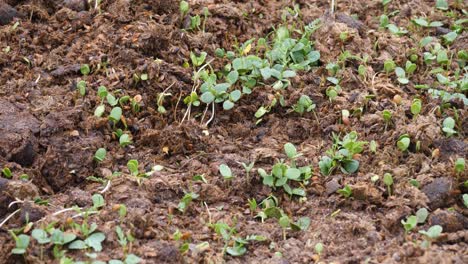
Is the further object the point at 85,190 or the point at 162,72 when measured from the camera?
the point at 162,72

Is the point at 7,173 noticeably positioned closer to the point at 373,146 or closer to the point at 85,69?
the point at 85,69

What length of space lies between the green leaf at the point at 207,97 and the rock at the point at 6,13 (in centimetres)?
97

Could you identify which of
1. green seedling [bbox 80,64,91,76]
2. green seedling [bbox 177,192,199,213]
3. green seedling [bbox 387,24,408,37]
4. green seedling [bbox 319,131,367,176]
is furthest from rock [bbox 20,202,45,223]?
green seedling [bbox 387,24,408,37]

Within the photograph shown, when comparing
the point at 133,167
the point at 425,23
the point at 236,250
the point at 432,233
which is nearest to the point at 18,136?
the point at 133,167

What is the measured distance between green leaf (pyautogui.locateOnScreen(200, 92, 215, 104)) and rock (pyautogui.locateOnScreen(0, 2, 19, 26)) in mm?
970

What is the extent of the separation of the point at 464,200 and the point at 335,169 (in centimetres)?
46

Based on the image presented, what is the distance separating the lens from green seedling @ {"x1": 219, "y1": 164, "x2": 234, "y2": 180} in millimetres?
2855

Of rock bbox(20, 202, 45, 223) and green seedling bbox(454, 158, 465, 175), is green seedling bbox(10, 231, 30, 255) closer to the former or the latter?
rock bbox(20, 202, 45, 223)

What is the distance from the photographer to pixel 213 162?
296 cm

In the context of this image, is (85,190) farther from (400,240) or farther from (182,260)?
(400,240)

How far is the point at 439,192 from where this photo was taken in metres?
2.76

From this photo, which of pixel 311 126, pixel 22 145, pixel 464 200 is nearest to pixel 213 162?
pixel 311 126

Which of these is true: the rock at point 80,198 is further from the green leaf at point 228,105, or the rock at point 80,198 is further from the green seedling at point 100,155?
the green leaf at point 228,105

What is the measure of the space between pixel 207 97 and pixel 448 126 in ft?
3.00
